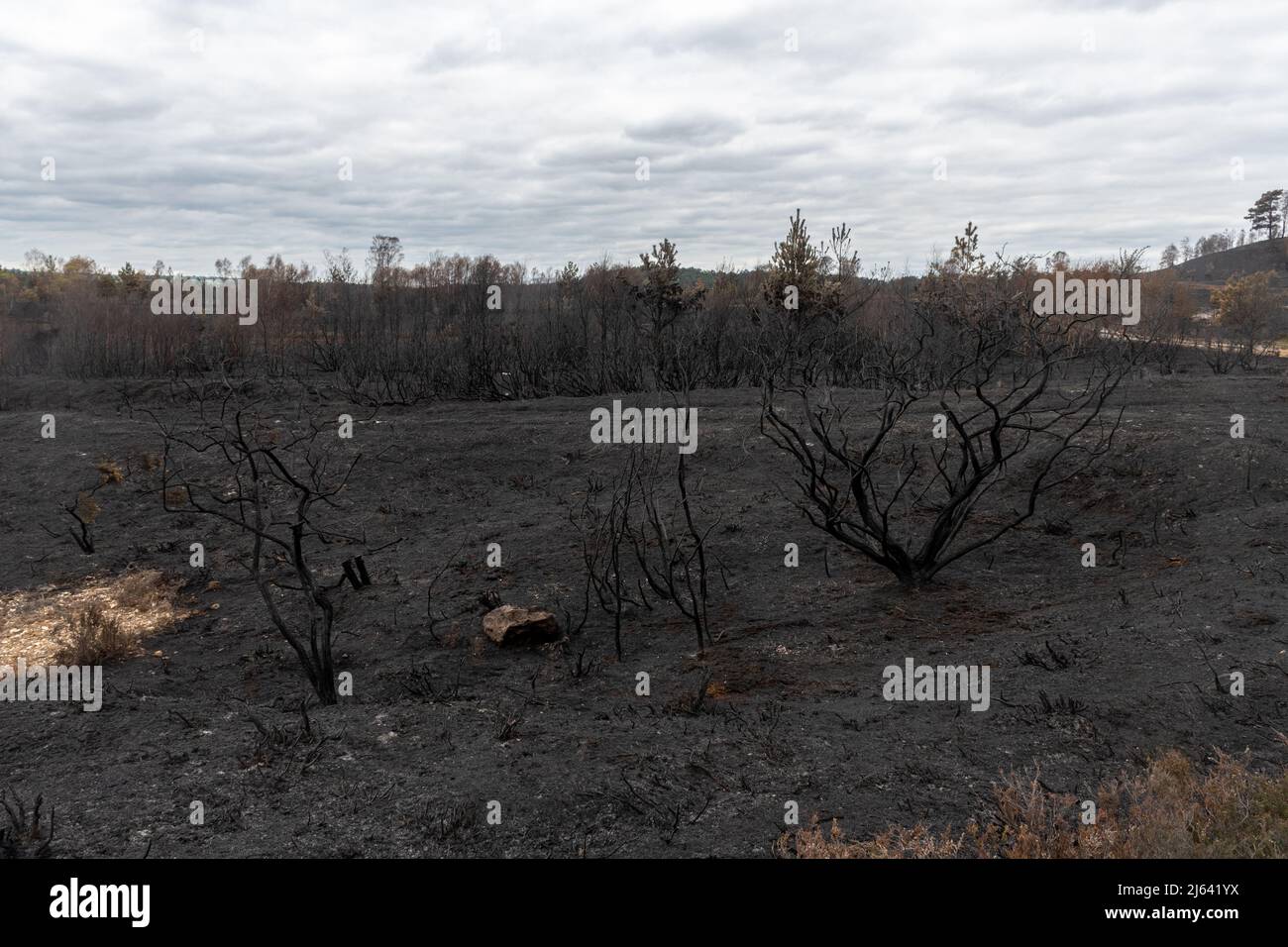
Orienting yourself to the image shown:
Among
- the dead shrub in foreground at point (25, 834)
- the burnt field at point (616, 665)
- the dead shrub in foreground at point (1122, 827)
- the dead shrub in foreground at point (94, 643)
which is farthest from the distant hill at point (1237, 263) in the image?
the dead shrub in foreground at point (25, 834)

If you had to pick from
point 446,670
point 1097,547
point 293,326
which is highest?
point 293,326

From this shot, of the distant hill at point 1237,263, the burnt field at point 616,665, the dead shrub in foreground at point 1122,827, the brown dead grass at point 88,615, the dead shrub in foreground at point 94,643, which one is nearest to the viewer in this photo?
the dead shrub in foreground at point 1122,827

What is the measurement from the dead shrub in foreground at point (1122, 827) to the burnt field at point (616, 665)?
181mm

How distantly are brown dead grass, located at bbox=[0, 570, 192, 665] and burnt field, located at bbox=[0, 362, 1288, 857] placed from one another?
0.14 ft

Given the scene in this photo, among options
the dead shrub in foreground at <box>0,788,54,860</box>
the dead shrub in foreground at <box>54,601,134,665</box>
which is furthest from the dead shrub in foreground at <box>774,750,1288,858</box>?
the dead shrub in foreground at <box>54,601,134,665</box>

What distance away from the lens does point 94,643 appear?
6.41m

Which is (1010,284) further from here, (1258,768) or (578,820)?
(578,820)

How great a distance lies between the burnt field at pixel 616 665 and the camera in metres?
3.96

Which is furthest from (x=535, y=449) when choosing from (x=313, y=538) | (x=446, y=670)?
(x=446, y=670)

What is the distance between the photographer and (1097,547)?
7.58m

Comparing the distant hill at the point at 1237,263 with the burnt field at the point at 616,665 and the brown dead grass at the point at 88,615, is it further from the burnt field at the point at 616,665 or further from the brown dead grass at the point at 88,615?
the brown dead grass at the point at 88,615

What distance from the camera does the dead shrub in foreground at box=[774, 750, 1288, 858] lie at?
333 cm

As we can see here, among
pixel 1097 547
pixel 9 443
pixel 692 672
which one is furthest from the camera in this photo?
pixel 9 443
